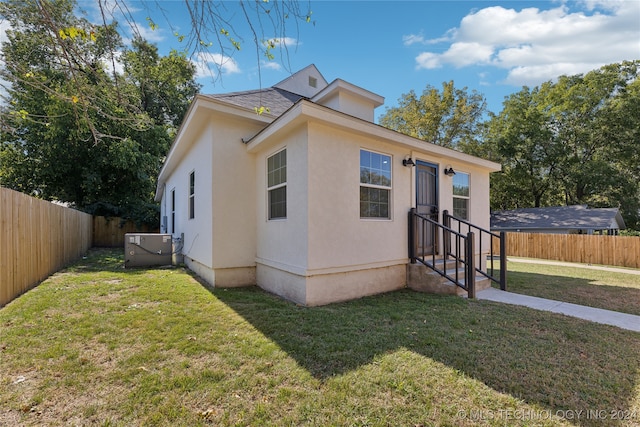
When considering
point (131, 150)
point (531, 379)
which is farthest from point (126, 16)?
point (131, 150)

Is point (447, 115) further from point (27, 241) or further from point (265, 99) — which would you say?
point (27, 241)

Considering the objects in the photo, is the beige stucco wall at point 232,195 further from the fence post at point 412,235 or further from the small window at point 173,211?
the small window at point 173,211

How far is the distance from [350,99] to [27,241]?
25.5 feet

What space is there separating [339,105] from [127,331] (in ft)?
21.9

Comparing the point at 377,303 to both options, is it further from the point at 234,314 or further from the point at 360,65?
the point at 360,65

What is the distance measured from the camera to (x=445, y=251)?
222 inches

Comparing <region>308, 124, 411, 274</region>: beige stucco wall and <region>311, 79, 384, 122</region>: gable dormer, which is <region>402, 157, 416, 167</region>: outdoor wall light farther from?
<region>311, 79, 384, 122</region>: gable dormer

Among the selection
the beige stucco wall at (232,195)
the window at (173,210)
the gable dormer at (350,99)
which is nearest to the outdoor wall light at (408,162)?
the gable dormer at (350,99)

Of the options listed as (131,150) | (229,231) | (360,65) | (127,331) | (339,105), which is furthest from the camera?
Answer: (131,150)

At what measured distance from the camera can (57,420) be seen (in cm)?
212

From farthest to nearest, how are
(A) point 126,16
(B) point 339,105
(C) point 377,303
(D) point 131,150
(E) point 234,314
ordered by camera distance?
(D) point 131,150 < (B) point 339,105 < (C) point 377,303 < (E) point 234,314 < (A) point 126,16

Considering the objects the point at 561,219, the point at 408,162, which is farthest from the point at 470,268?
the point at 561,219

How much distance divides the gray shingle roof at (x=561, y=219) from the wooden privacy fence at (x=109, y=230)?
23.5 meters

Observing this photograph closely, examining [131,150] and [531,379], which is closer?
[531,379]
